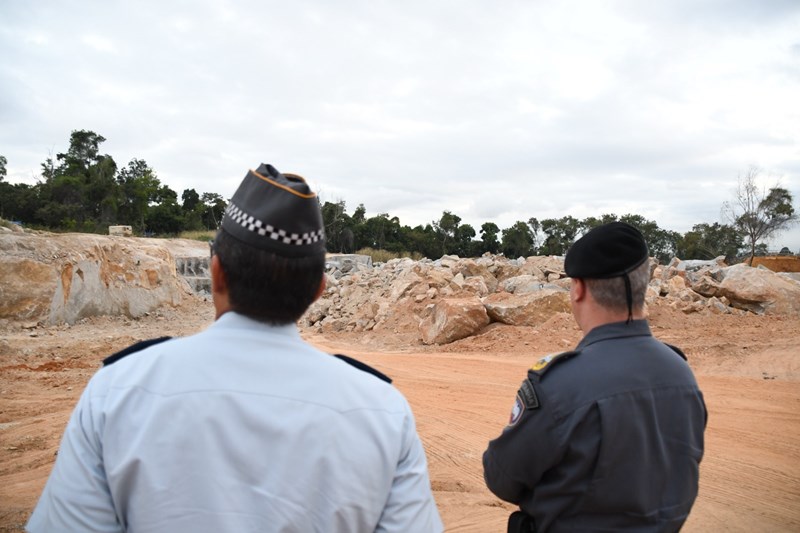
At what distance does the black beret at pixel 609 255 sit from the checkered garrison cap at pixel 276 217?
42.5 inches

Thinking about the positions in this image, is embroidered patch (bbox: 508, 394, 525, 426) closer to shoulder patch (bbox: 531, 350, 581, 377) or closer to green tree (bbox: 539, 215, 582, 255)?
shoulder patch (bbox: 531, 350, 581, 377)

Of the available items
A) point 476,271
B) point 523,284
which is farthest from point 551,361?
point 476,271

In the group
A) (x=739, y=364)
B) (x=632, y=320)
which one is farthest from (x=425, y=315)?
(x=632, y=320)

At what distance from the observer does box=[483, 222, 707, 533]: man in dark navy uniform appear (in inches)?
71.3

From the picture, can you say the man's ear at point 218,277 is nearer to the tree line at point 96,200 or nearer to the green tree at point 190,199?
the tree line at point 96,200

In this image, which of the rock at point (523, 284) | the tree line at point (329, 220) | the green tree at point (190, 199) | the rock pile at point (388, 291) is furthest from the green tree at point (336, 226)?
the rock at point (523, 284)

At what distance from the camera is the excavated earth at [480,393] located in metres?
4.29

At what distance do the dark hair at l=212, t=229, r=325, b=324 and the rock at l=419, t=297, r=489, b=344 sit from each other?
11.7 m

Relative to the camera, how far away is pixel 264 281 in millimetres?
1349

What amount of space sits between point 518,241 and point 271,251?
164 ft

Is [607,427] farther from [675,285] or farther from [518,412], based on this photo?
[675,285]

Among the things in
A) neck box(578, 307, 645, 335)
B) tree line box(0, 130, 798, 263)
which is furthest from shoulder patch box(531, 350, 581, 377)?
tree line box(0, 130, 798, 263)

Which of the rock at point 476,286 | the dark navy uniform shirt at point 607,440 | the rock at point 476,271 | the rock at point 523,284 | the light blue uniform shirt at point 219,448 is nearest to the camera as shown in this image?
the light blue uniform shirt at point 219,448

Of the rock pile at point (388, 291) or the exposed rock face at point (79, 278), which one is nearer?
the exposed rock face at point (79, 278)
